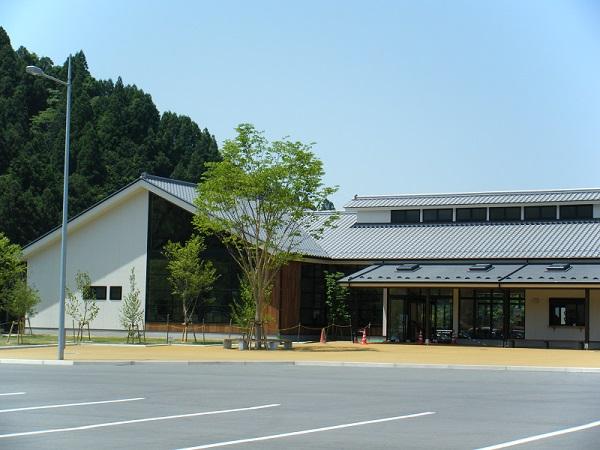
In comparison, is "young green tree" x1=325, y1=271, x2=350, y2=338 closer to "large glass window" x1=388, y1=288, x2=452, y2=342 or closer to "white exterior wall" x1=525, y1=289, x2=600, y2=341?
"large glass window" x1=388, y1=288, x2=452, y2=342

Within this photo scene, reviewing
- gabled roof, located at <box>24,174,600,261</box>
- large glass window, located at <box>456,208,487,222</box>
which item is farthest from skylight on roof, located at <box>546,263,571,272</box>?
large glass window, located at <box>456,208,487,222</box>

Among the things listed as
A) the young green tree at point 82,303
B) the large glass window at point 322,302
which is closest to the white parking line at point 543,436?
the young green tree at point 82,303

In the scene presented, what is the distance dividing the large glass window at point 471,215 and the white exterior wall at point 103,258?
51.8ft

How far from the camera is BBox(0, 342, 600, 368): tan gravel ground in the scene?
2966cm

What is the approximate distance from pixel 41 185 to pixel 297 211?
48.9m

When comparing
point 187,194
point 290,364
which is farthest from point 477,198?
point 290,364

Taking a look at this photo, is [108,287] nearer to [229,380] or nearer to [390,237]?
[390,237]

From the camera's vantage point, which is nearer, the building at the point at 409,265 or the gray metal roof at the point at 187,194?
the building at the point at 409,265

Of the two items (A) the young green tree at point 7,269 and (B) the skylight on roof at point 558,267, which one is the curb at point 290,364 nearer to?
(A) the young green tree at point 7,269

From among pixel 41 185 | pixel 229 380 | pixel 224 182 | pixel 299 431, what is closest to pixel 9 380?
pixel 229 380

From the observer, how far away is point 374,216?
51.1 m

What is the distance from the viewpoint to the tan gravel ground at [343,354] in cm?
2966

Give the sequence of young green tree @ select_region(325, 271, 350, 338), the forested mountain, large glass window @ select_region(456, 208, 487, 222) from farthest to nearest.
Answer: the forested mountain < large glass window @ select_region(456, 208, 487, 222) < young green tree @ select_region(325, 271, 350, 338)

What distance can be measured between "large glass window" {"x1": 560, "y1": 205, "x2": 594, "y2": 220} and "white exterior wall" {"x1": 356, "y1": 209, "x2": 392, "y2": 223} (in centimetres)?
A: 921
